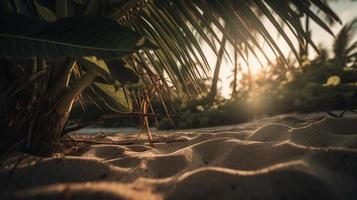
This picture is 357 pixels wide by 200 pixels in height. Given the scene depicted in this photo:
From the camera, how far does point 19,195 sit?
671 mm

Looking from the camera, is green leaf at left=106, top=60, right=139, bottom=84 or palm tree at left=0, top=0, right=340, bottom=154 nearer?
palm tree at left=0, top=0, right=340, bottom=154

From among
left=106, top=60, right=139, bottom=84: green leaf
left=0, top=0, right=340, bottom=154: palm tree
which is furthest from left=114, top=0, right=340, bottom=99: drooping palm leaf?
left=106, top=60, right=139, bottom=84: green leaf

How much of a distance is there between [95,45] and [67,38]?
8cm

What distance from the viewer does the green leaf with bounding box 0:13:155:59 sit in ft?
2.45

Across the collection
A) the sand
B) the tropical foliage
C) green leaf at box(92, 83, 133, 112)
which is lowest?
the sand

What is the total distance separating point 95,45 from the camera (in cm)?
77

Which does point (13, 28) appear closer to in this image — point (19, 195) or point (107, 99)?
point (19, 195)

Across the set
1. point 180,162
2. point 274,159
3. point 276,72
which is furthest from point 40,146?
point 276,72

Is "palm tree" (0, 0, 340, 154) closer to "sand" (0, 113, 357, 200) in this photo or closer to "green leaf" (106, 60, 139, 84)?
"green leaf" (106, 60, 139, 84)

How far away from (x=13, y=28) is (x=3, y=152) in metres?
0.42

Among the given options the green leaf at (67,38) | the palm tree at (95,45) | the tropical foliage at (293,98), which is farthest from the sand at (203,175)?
the tropical foliage at (293,98)

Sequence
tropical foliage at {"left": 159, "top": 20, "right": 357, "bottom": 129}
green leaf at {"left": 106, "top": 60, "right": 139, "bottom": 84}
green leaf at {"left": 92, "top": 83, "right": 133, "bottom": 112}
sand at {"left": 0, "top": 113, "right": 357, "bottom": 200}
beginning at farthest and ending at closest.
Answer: tropical foliage at {"left": 159, "top": 20, "right": 357, "bottom": 129}
green leaf at {"left": 92, "top": 83, "right": 133, "bottom": 112}
green leaf at {"left": 106, "top": 60, "right": 139, "bottom": 84}
sand at {"left": 0, "top": 113, "right": 357, "bottom": 200}

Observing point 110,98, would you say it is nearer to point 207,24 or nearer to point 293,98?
point 207,24

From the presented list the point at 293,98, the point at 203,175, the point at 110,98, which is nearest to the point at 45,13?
the point at 110,98
